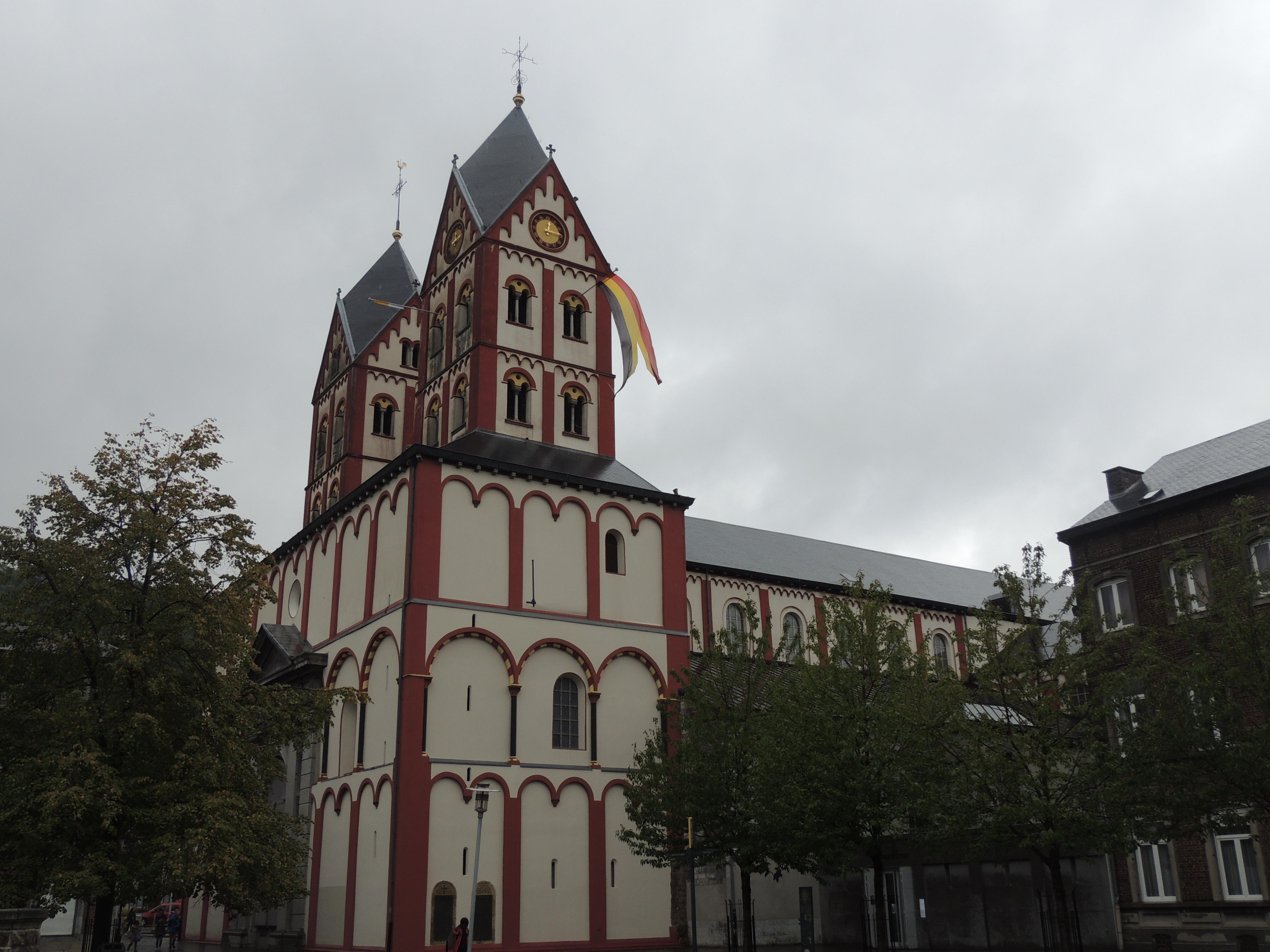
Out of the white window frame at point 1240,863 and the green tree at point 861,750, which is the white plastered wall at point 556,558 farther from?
the white window frame at point 1240,863

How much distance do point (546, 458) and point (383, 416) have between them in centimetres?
1388

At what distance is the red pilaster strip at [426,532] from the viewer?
34031 millimetres

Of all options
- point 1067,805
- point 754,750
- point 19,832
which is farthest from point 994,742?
point 19,832

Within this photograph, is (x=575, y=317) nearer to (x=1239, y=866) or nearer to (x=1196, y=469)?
(x=1196, y=469)

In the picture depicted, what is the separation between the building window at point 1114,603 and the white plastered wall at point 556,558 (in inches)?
610

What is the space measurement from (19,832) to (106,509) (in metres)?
7.46

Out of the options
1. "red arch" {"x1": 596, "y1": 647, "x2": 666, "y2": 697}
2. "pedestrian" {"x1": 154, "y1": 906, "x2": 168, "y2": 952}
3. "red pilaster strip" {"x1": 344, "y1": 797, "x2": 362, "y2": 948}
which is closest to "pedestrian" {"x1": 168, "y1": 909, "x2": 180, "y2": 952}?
"pedestrian" {"x1": 154, "y1": 906, "x2": 168, "y2": 952}

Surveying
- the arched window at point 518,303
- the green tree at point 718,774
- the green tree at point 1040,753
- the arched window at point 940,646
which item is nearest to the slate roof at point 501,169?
the arched window at point 518,303

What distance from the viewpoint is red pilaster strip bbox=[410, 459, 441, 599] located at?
34.0 meters

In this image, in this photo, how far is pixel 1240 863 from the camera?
28.0 m

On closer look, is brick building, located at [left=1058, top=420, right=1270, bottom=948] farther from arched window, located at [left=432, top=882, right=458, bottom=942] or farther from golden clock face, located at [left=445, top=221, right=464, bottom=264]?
golden clock face, located at [left=445, top=221, right=464, bottom=264]

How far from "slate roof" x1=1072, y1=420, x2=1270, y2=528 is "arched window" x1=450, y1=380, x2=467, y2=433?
67.2 ft

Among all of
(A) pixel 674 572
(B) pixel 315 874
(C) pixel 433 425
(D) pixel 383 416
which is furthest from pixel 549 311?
(B) pixel 315 874

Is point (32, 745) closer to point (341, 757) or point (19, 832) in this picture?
point (19, 832)
